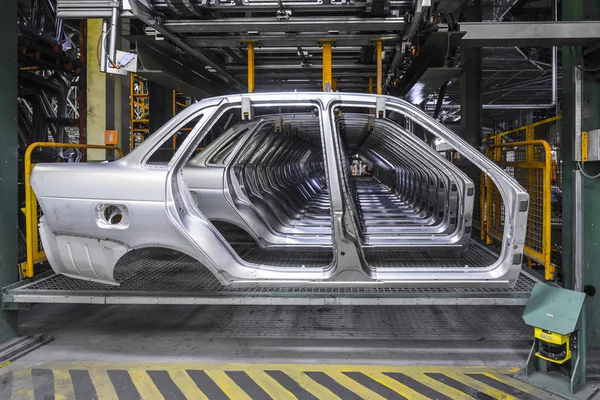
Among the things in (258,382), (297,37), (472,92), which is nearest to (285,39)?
(297,37)

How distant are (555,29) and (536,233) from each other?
5.90ft

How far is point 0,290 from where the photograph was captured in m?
3.04

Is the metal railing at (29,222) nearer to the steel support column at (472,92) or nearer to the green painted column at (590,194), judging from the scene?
the green painted column at (590,194)

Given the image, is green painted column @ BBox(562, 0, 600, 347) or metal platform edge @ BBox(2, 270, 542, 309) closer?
metal platform edge @ BBox(2, 270, 542, 309)

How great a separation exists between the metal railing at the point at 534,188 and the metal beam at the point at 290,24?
1.61 metres

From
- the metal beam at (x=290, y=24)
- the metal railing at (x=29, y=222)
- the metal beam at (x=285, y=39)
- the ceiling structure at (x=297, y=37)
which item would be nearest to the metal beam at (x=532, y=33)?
the ceiling structure at (x=297, y=37)

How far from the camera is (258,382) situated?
2.65m

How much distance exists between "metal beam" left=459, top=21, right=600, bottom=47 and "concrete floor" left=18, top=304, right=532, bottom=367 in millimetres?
2341

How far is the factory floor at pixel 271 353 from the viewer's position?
256cm

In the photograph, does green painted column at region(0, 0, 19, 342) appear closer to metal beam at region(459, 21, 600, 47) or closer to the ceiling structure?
the ceiling structure

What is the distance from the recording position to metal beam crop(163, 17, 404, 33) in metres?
3.21

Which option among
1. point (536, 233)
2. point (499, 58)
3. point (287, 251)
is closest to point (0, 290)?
point (287, 251)

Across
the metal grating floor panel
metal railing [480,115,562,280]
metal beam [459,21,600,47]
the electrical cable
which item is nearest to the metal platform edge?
the metal grating floor panel

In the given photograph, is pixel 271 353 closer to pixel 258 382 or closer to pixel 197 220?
pixel 258 382
